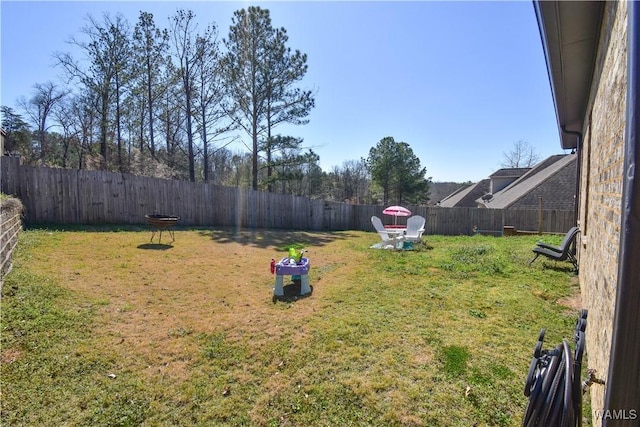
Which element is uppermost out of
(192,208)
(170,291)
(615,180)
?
(615,180)

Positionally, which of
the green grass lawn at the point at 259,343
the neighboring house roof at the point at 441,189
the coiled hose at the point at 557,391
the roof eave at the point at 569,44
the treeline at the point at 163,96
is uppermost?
the treeline at the point at 163,96

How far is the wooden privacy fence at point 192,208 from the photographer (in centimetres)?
848

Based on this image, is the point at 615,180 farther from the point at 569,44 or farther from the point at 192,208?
the point at 192,208

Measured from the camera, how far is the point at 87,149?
57.9ft

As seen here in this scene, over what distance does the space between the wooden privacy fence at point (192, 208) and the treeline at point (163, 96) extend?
2532mm

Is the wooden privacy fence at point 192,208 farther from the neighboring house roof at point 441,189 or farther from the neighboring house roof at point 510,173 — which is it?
the neighboring house roof at point 441,189

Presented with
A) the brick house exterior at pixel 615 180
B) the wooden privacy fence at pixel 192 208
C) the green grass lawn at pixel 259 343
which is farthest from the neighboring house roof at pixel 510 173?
the brick house exterior at pixel 615 180

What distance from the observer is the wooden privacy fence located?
8.48 metres

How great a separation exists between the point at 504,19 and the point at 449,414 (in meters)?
5.43

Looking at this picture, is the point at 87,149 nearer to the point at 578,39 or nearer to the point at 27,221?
the point at 27,221

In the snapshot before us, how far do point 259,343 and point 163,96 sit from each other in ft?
56.3

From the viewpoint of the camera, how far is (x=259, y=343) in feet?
10.8

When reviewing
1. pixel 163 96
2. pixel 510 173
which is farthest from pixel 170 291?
pixel 510 173

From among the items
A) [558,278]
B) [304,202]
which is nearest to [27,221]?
[304,202]
